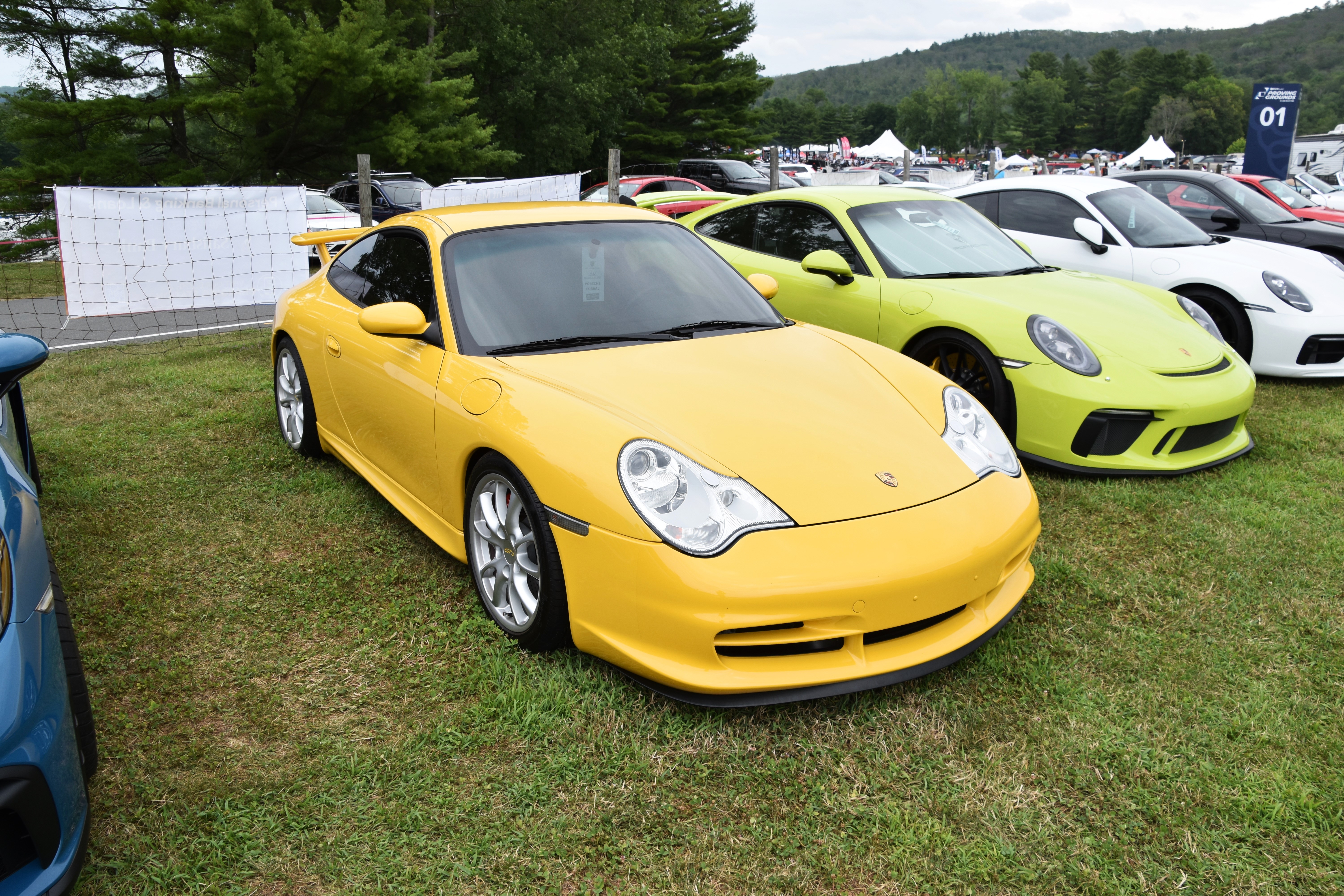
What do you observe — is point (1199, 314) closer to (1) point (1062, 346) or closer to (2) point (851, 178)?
(1) point (1062, 346)

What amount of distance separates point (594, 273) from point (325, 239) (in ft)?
7.97

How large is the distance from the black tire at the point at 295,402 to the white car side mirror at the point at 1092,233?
5235 millimetres

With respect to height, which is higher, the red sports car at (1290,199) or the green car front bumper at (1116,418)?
the red sports car at (1290,199)

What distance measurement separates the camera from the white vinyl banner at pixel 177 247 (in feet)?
26.9

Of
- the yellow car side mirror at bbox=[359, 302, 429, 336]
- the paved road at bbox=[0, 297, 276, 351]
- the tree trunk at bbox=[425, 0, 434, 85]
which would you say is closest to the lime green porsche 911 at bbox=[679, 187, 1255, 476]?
the yellow car side mirror at bbox=[359, 302, 429, 336]

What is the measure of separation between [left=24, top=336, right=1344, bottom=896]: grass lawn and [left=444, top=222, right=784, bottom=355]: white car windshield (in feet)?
3.27

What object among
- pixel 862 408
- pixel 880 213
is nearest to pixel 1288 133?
pixel 880 213

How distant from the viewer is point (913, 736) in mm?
2416

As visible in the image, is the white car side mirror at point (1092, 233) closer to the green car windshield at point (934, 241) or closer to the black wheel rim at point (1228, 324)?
the black wheel rim at point (1228, 324)

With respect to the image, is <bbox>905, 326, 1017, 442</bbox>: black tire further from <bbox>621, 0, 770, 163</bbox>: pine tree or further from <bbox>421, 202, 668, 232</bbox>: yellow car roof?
<bbox>621, 0, 770, 163</bbox>: pine tree

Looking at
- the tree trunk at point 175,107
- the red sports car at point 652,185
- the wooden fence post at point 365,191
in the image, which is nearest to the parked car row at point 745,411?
the wooden fence post at point 365,191

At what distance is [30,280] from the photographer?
11852 millimetres

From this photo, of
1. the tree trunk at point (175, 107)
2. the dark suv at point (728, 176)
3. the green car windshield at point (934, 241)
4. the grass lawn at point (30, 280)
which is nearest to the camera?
the green car windshield at point (934, 241)

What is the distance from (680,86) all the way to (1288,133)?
2595 cm
